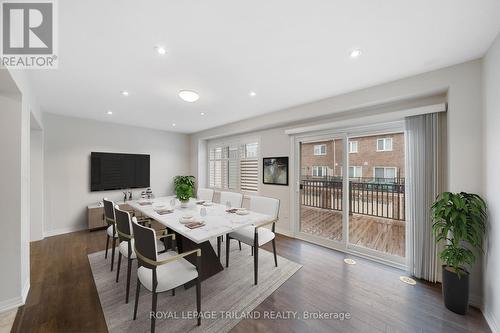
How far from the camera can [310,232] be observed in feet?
12.4

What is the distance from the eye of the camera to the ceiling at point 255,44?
138 cm

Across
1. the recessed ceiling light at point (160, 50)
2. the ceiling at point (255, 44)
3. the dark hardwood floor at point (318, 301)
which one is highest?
the ceiling at point (255, 44)

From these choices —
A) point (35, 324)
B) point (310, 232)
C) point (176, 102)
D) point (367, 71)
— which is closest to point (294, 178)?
point (310, 232)

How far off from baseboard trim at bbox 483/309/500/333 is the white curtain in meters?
0.55

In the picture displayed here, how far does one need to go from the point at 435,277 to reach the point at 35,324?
14.3 feet

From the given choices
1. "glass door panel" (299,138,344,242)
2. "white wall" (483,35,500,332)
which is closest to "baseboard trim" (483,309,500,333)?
"white wall" (483,35,500,332)

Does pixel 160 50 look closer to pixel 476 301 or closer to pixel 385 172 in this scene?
pixel 385 172

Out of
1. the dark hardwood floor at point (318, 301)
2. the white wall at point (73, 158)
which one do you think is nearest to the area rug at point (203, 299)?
the dark hardwood floor at point (318, 301)

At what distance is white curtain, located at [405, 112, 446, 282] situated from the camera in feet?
7.73

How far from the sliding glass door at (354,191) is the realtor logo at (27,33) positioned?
11.8ft

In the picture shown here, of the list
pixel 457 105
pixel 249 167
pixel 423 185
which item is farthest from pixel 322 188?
pixel 457 105

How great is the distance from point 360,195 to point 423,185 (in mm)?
1382

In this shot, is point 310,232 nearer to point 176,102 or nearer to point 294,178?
point 294,178

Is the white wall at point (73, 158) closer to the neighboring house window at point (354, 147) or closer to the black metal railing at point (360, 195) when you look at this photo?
the black metal railing at point (360, 195)
